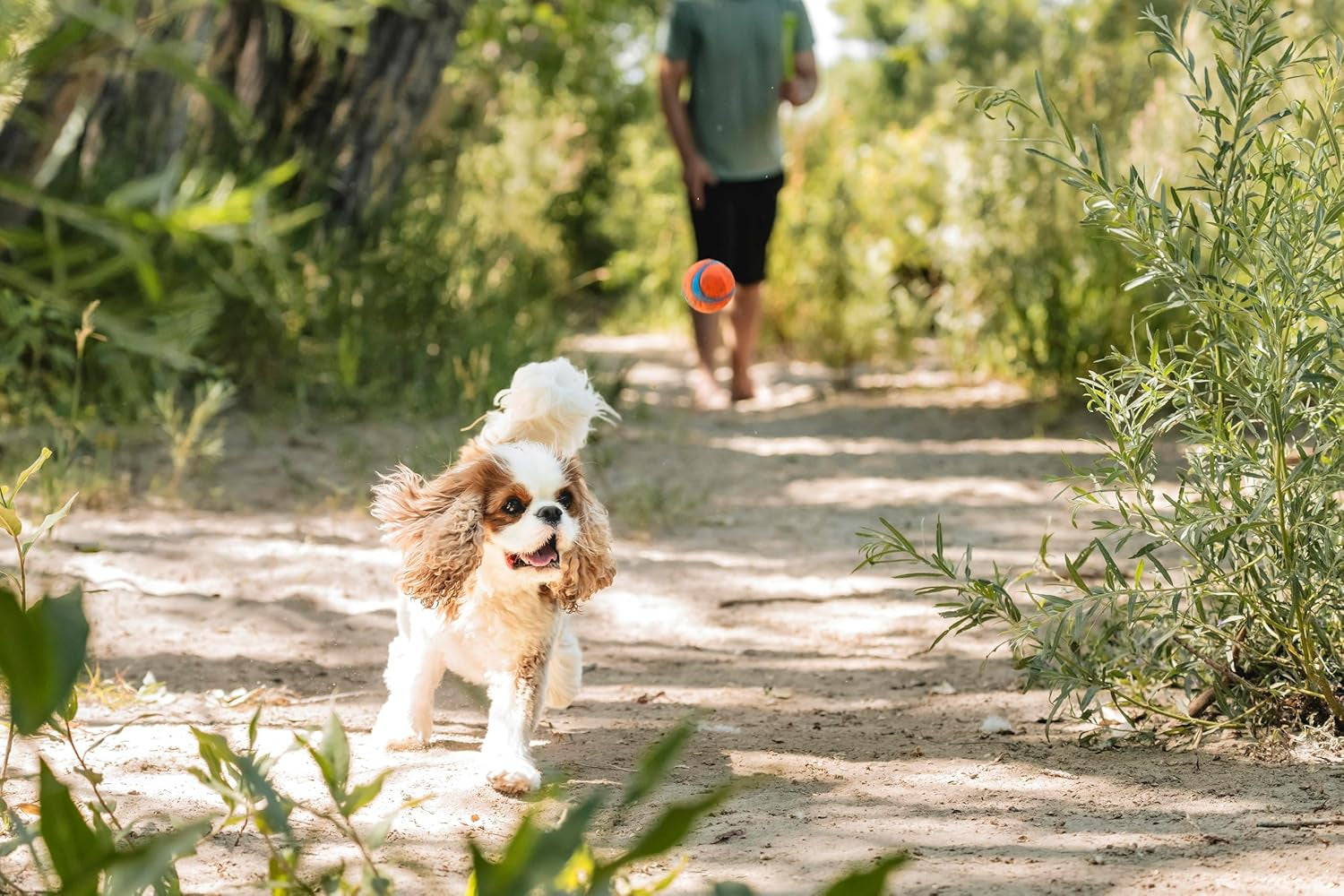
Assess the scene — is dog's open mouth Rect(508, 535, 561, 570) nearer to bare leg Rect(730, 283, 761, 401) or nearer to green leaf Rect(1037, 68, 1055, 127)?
green leaf Rect(1037, 68, 1055, 127)

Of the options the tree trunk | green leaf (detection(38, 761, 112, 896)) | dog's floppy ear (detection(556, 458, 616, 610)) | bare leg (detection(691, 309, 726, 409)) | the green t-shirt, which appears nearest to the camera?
green leaf (detection(38, 761, 112, 896))

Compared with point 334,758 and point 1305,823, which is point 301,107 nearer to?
point 334,758

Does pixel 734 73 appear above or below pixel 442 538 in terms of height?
above

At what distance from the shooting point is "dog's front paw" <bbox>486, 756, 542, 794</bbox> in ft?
8.79

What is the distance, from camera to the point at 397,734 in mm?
2994

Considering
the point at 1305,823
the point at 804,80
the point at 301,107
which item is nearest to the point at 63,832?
the point at 1305,823

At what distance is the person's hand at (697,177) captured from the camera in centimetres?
745

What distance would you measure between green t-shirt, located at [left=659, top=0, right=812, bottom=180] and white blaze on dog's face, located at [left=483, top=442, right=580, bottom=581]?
4.89 meters

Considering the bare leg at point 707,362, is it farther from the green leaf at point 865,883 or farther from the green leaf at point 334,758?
the green leaf at point 865,883

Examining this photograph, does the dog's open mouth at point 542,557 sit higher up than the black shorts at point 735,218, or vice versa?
the black shorts at point 735,218

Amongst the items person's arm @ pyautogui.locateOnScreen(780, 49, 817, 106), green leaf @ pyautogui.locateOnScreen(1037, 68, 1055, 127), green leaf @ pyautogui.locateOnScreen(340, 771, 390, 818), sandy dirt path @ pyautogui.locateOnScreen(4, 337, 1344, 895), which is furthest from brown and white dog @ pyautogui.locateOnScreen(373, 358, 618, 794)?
person's arm @ pyautogui.locateOnScreen(780, 49, 817, 106)

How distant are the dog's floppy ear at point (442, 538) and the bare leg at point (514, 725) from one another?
183mm

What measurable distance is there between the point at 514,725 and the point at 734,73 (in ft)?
17.3

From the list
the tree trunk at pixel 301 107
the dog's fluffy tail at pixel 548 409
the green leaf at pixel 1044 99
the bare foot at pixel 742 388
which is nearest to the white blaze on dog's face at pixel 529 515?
the dog's fluffy tail at pixel 548 409
